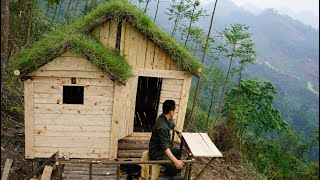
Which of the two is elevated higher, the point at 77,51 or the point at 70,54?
the point at 77,51

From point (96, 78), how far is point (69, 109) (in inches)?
42.8

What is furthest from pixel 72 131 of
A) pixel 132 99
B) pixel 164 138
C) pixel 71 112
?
pixel 164 138

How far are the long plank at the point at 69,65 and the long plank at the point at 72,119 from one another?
1238 mm

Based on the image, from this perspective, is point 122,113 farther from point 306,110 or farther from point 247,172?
point 306,110

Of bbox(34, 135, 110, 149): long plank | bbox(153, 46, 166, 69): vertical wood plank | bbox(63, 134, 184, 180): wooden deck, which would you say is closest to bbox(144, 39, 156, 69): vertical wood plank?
bbox(153, 46, 166, 69): vertical wood plank

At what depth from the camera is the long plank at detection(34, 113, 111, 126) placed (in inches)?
304

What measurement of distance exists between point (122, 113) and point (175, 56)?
2248 millimetres

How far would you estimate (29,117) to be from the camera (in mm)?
7621

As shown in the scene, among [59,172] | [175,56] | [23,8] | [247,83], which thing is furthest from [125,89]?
[247,83]

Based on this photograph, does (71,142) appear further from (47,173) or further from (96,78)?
(96,78)

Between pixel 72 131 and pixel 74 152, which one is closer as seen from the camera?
pixel 72 131

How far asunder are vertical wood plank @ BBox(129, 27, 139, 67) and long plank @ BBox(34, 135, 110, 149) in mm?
2347

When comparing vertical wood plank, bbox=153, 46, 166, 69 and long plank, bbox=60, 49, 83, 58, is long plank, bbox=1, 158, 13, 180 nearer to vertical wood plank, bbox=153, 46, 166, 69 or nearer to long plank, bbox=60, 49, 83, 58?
long plank, bbox=60, 49, 83, 58

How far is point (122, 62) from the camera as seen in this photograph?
815 centimetres
